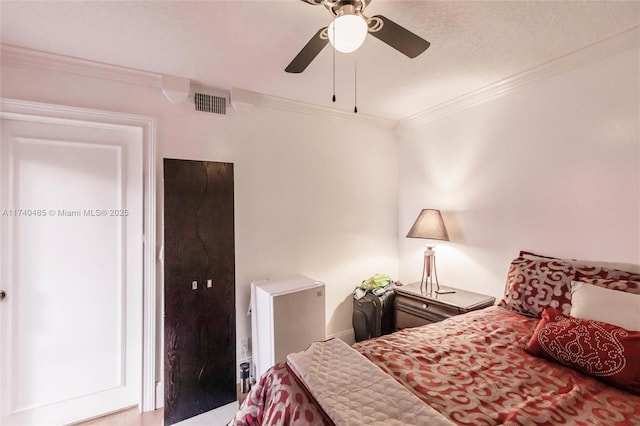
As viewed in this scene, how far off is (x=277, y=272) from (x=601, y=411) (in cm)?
216

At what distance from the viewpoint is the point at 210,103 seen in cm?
238

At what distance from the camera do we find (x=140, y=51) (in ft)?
6.08

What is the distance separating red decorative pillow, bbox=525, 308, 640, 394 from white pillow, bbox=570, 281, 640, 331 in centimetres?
9

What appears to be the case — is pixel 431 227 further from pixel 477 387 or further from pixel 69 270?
pixel 69 270

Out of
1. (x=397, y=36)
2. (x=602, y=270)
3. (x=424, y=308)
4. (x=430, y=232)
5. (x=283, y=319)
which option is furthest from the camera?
(x=430, y=232)

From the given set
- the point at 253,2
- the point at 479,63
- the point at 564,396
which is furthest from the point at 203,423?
the point at 479,63

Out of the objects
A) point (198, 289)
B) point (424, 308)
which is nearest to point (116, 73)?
point (198, 289)

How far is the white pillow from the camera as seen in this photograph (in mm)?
1405

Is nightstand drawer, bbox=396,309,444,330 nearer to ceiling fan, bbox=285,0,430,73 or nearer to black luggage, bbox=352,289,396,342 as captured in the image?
black luggage, bbox=352,289,396,342

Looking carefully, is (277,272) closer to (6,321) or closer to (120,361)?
(120,361)

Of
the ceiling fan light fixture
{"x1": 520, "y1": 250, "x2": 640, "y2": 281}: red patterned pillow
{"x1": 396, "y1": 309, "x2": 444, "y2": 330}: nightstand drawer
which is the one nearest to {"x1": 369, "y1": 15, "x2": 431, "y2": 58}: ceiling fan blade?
the ceiling fan light fixture

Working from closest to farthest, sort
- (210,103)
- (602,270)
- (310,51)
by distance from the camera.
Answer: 1. (310,51)
2. (602,270)
3. (210,103)

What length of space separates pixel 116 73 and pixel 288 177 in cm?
148

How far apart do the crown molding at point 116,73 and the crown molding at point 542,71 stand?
103 cm
